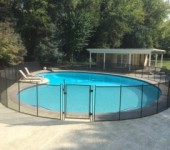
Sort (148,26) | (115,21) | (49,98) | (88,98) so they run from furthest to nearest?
(148,26), (115,21), (49,98), (88,98)

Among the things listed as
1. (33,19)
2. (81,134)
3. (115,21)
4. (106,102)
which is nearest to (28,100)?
(106,102)

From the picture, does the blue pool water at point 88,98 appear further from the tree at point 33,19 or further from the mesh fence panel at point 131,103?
the tree at point 33,19

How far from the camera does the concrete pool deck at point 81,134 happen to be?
312 inches

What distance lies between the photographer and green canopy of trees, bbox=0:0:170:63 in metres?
34.0

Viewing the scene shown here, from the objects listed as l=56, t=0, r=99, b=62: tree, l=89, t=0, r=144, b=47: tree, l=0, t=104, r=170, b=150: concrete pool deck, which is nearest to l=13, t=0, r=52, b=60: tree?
l=56, t=0, r=99, b=62: tree

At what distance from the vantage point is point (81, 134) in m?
8.98

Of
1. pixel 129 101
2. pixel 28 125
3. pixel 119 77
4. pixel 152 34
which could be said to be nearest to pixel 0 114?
pixel 28 125

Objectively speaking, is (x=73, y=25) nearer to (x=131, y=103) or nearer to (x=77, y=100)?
(x=77, y=100)

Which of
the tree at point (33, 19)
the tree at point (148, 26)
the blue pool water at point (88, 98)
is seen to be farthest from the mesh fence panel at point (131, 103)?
the tree at point (148, 26)

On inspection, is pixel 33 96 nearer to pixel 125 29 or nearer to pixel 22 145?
pixel 22 145

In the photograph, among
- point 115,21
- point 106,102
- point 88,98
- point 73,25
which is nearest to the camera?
point 106,102

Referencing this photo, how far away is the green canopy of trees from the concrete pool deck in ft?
80.7

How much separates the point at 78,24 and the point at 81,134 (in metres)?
28.6

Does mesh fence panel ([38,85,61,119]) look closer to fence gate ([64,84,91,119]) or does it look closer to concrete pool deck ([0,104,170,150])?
fence gate ([64,84,91,119])
